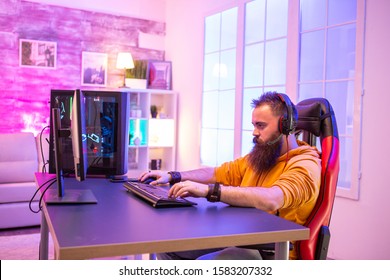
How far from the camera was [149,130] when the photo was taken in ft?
19.0

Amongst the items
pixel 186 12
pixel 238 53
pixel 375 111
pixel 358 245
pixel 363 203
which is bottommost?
pixel 358 245

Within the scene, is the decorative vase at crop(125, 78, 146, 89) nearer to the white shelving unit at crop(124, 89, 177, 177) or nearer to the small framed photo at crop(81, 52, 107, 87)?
the white shelving unit at crop(124, 89, 177, 177)

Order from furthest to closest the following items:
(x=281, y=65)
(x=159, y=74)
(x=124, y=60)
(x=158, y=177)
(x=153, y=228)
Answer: (x=159, y=74) → (x=124, y=60) → (x=281, y=65) → (x=158, y=177) → (x=153, y=228)

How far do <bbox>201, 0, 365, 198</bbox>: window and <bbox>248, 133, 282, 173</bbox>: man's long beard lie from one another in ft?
5.03

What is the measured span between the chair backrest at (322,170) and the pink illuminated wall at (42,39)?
13.4 ft

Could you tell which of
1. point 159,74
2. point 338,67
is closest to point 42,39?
point 159,74

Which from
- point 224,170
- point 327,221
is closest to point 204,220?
point 327,221

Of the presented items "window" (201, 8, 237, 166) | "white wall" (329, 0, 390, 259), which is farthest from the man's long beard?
"window" (201, 8, 237, 166)

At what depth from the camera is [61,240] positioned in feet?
3.81

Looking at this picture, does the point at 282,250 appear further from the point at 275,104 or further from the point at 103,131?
the point at 103,131

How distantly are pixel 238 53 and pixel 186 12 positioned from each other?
1392 mm

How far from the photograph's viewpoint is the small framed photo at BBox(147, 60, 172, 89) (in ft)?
19.6

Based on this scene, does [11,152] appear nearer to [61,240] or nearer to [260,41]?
[260,41]

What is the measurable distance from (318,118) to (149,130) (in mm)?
4007
